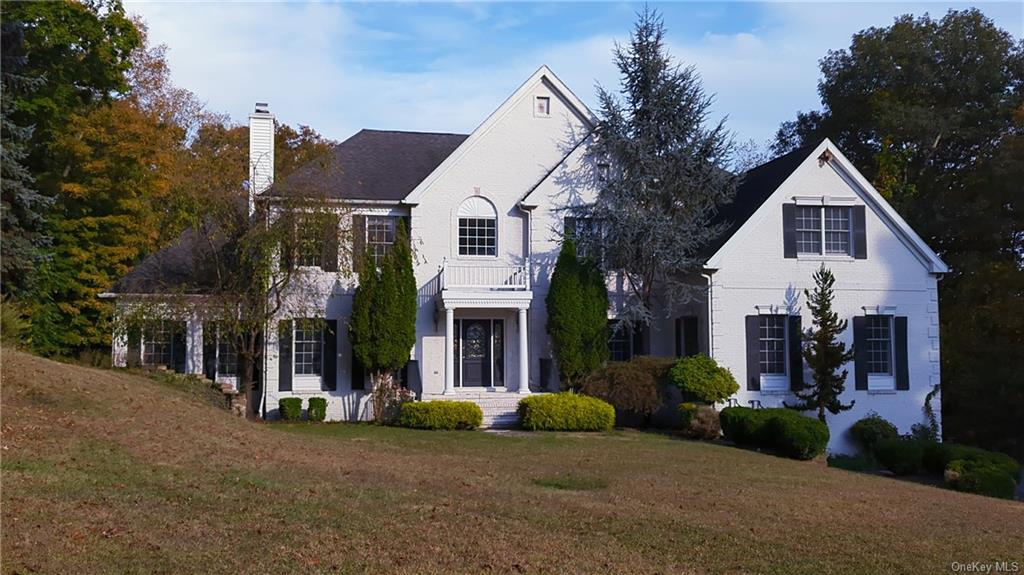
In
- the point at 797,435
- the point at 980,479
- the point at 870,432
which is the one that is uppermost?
the point at 797,435

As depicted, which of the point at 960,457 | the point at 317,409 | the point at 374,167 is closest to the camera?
the point at 960,457

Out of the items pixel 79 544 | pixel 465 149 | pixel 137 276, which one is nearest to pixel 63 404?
pixel 79 544

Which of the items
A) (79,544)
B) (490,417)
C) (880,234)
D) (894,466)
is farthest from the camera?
(880,234)

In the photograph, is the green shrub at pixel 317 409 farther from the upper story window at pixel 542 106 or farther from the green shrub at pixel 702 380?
the upper story window at pixel 542 106

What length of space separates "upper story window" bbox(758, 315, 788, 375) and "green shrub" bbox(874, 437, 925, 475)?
3963 mm

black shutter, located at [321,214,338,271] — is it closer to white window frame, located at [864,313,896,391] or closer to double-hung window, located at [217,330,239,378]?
double-hung window, located at [217,330,239,378]

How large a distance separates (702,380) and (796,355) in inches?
119

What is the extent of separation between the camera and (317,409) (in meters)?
22.7

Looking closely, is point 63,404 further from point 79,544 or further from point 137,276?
point 137,276

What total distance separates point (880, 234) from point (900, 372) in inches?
140

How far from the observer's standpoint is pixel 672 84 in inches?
955

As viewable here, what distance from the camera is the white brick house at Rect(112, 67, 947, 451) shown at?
75.5 feet

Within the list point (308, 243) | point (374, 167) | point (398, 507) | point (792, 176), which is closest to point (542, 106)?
point (374, 167)

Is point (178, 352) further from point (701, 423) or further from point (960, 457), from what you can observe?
point (960, 457)
